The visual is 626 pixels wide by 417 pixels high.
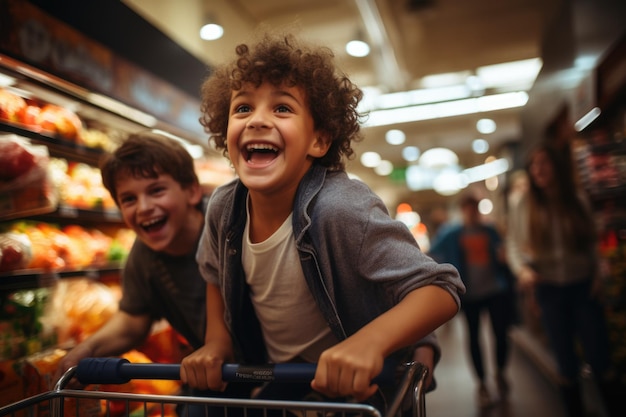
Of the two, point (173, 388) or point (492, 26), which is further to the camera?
point (492, 26)

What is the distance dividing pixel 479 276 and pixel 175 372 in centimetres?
380

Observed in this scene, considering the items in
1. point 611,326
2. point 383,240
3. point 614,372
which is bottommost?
point 614,372

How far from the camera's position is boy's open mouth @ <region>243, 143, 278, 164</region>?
53.4 inches

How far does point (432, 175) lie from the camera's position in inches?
686

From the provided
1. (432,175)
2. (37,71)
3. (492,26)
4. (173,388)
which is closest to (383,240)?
(173,388)

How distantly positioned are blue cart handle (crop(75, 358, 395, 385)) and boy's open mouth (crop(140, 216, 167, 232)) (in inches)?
22.7

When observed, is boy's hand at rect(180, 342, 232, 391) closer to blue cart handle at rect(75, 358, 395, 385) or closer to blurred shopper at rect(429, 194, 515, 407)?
blue cart handle at rect(75, 358, 395, 385)

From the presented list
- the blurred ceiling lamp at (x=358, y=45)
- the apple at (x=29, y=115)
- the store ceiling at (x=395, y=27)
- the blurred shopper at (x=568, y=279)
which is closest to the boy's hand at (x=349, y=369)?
the apple at (x=29, y=115)

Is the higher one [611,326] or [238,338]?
[238,338]

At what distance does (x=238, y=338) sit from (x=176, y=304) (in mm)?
464

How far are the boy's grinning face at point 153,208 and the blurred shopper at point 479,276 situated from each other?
11.1 ft

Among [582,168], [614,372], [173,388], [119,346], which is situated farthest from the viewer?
[582,168]

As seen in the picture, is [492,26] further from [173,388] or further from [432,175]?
[432,175]

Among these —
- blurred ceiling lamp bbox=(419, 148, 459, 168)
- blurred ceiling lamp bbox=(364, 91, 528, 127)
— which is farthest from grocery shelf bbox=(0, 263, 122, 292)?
blurred ceiling lamp bbox=(419, 148, 459, 168)
